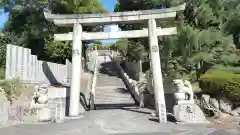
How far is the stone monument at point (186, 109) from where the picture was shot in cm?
1140

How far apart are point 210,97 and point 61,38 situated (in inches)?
321

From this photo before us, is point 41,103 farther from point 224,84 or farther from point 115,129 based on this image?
point 224,84

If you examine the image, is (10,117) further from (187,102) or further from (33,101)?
(187,102)

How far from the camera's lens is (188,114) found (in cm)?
1145

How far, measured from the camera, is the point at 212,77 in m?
13.2

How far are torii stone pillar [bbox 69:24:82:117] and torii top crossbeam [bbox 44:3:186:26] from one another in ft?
1.40

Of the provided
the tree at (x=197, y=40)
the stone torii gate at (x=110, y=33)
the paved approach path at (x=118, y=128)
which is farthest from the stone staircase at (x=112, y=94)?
the stone torii gate at (x=110, y=33)

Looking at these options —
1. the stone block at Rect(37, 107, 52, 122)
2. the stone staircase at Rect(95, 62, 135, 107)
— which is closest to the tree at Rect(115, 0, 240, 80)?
the stone staircase at Rect(95, 62, 135, 107)

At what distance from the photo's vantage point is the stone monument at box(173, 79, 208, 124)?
11398 millimetres

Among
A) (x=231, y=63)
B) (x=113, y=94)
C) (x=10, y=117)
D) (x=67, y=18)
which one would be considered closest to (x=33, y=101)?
(x=10, y=117)

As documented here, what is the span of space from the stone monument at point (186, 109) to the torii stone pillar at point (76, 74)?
15.6 feet

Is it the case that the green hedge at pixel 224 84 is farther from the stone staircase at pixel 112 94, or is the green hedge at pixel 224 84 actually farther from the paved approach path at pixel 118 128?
the stone staircase at pixel 112 94

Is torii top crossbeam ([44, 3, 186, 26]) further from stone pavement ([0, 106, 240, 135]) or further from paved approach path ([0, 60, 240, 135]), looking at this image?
stone pavement ([0, 106, 240, 135])

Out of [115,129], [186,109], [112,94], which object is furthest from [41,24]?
[186,109]
